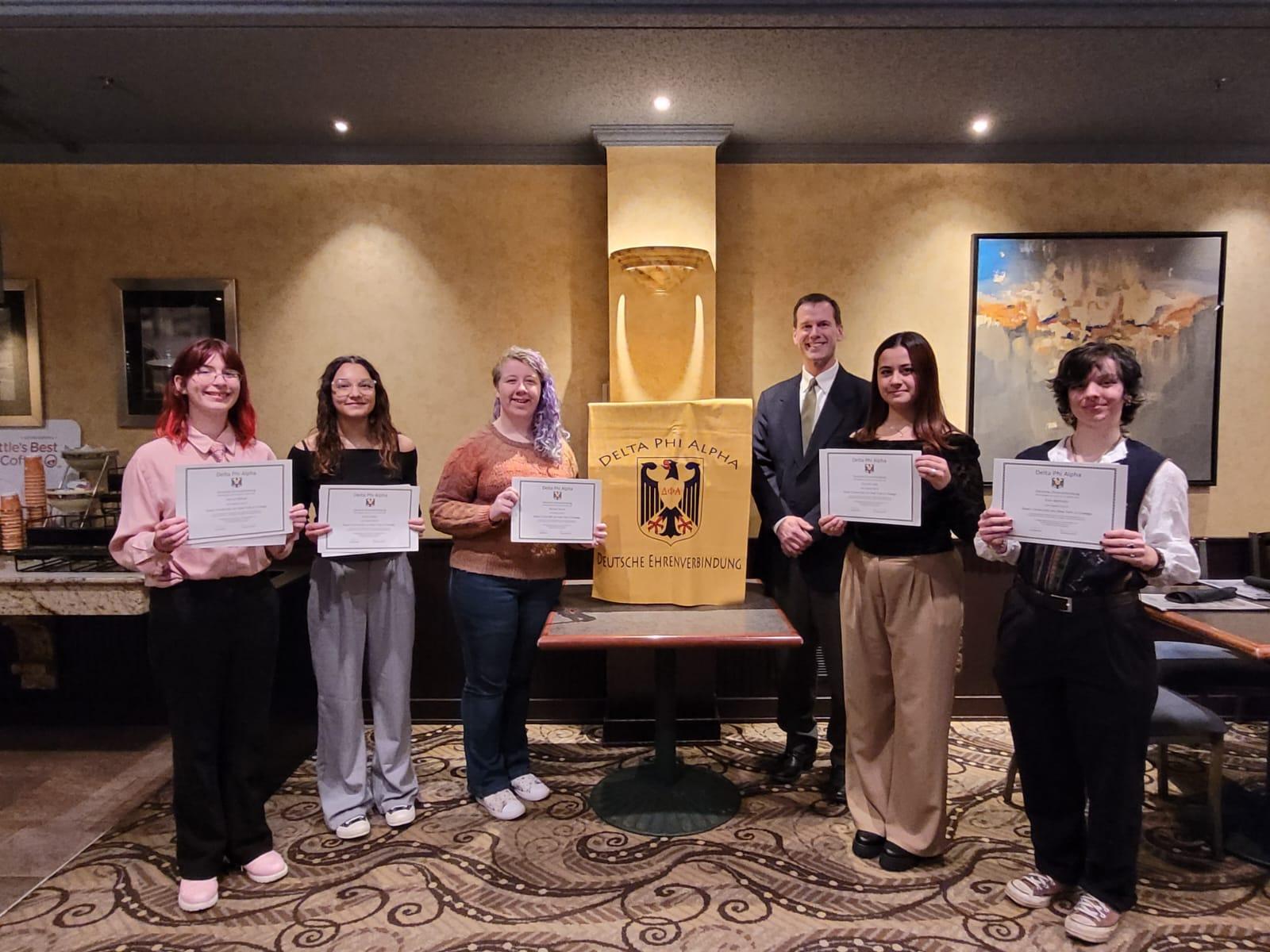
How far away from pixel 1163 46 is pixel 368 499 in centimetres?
303

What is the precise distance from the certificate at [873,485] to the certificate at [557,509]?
71 cm

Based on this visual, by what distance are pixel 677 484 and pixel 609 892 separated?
4.00ft

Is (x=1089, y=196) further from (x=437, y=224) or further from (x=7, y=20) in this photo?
(x=7, y=20)

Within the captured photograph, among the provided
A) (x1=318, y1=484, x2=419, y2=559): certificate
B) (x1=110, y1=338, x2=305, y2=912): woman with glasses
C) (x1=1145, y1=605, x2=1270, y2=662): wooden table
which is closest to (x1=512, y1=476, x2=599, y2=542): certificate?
(x1=318, y1=484, x2=419, y2=559): certificate

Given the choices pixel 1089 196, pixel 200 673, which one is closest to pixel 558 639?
pixel 200 673

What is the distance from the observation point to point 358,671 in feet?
8.16

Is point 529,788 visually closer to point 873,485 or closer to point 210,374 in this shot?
point 873,485

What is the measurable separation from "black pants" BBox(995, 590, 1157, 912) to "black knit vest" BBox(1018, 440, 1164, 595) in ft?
Result: 0.20

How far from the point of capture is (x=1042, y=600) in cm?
193

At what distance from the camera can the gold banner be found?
94.0 inches

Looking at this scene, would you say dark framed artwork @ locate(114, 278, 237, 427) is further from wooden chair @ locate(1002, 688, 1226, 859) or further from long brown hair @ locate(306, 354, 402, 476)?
wooden chair @ locate(1002, 688, 1226, 859)

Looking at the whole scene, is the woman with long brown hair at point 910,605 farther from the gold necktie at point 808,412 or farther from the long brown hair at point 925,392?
the gold necktie at point 808,412

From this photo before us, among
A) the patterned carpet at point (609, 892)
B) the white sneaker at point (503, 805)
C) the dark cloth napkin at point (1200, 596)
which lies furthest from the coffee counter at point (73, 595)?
the dark cloth napkin at point (1200, 596)

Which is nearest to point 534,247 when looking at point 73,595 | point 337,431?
point 337,431
